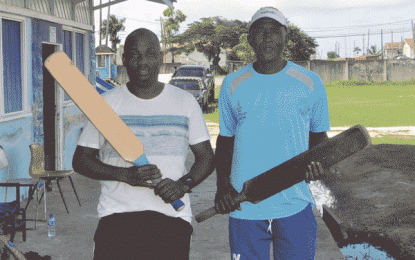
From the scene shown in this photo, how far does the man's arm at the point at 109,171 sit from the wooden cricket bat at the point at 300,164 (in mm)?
466

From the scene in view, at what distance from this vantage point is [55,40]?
8742 mm

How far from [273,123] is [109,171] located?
894mm

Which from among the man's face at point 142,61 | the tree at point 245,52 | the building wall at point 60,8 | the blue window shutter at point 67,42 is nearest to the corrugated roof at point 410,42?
the tree at point 245,52

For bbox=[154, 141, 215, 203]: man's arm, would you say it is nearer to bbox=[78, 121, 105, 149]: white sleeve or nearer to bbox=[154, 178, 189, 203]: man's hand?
bbox=[154, 178, 189, 203]: man's hand

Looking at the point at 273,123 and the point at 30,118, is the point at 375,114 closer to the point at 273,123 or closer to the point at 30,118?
the point at 30,118

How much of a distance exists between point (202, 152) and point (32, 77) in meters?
6.08

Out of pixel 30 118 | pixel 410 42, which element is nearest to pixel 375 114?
pixel 30 118

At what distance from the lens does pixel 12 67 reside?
7.32 meters

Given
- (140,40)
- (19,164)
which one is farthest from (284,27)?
(19,164)

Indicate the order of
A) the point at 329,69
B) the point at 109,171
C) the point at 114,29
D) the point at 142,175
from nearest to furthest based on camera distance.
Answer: the point at 142,175 < the point at 109,171 < the point at 329,69 < the point at 114,29

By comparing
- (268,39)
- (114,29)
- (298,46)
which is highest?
(114,29)

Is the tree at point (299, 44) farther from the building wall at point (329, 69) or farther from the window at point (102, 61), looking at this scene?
the window at point (102, 61)

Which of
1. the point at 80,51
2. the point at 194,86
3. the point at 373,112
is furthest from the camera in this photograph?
the point at 194,86

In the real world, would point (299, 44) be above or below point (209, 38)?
below
